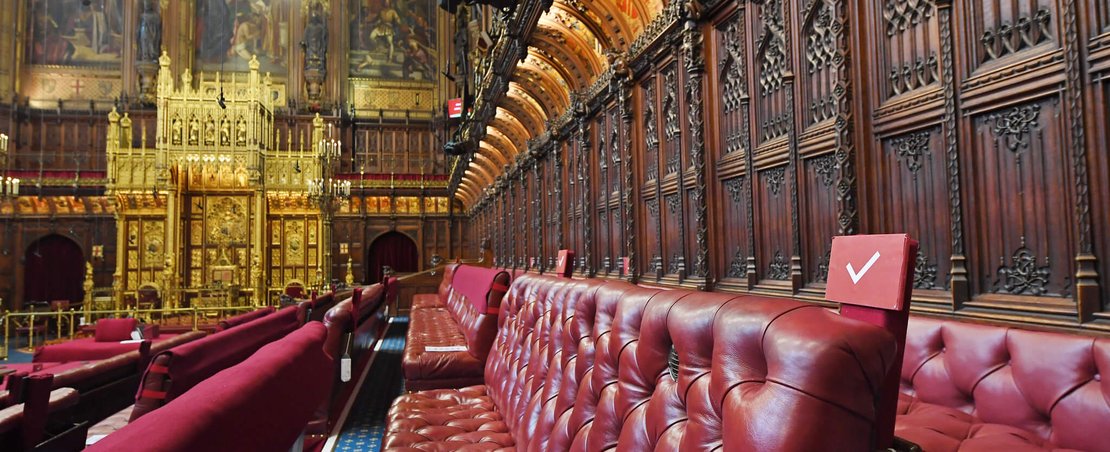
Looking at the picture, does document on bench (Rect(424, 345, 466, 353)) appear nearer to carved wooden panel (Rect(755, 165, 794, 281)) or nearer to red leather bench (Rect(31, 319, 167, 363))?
carved wooden panel (Rect(755, 165, 794, 281))

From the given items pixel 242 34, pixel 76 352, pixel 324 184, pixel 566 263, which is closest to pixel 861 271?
pixel 566 263

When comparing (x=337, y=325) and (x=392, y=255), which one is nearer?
(x=337, y=325)

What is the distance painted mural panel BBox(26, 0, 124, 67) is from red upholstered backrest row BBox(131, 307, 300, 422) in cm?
2584

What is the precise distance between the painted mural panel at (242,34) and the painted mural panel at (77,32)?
3.03m

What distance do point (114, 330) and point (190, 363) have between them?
6.88 metres

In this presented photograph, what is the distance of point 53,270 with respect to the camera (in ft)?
66.0

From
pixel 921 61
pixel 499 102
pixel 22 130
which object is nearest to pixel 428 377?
pixel 921 61

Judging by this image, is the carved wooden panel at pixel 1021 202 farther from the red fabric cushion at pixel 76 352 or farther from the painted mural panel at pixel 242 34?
the painted mural panel at pixel 242 34

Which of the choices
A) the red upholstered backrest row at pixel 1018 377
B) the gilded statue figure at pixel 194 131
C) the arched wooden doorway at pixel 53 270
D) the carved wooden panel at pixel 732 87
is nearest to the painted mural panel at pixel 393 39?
the gilded statue figure at pixel 194 131

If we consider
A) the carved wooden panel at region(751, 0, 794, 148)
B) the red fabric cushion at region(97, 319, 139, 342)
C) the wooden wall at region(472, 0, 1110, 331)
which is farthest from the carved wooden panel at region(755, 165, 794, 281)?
the red fabric cushion at region(97, 319, 139, 342)

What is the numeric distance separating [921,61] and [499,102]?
7.27 m

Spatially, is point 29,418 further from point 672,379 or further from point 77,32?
point 77,32

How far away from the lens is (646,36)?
520 cm

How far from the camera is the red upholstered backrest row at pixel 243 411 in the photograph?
81cm
